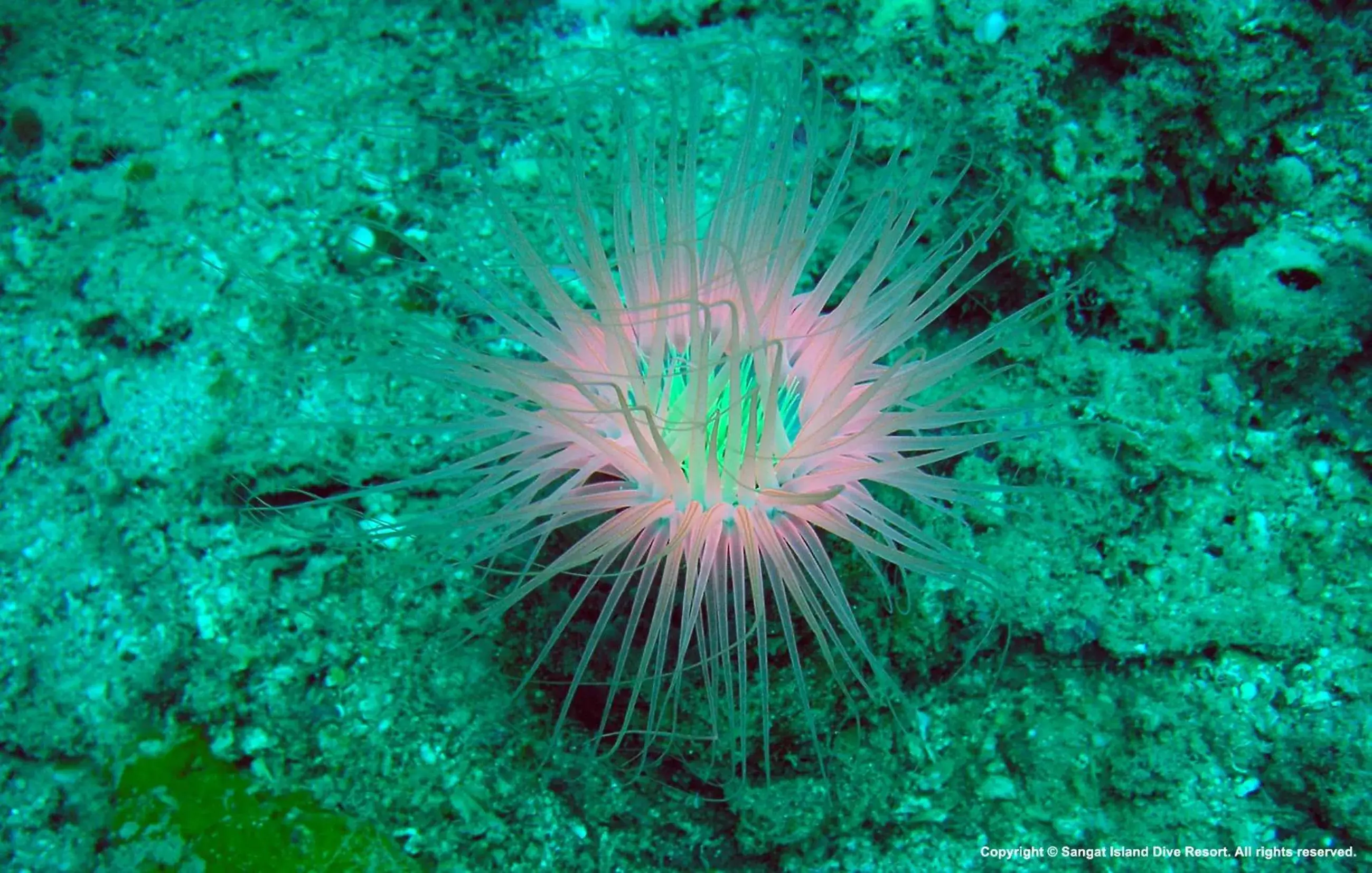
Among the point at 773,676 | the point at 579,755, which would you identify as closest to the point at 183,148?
the point at 579,755

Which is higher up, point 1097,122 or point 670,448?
point 1097,122

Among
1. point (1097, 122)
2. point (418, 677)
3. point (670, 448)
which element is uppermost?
point (1097, 122)

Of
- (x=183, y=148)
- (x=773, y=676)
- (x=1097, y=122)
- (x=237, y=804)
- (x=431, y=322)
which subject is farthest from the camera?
(x=183, y=148)

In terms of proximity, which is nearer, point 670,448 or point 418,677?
point 670,448

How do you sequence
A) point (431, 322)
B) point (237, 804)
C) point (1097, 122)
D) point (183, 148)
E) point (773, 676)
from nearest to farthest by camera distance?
point (237, 804) < point (773, 676) < point (1097, 122) < point (431, 322) < point (183, 148)

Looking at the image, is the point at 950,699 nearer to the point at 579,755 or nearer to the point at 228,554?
the point at 579,755

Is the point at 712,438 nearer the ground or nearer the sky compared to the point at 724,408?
nearer the ground

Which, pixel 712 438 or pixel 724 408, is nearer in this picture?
pixel 712 438
